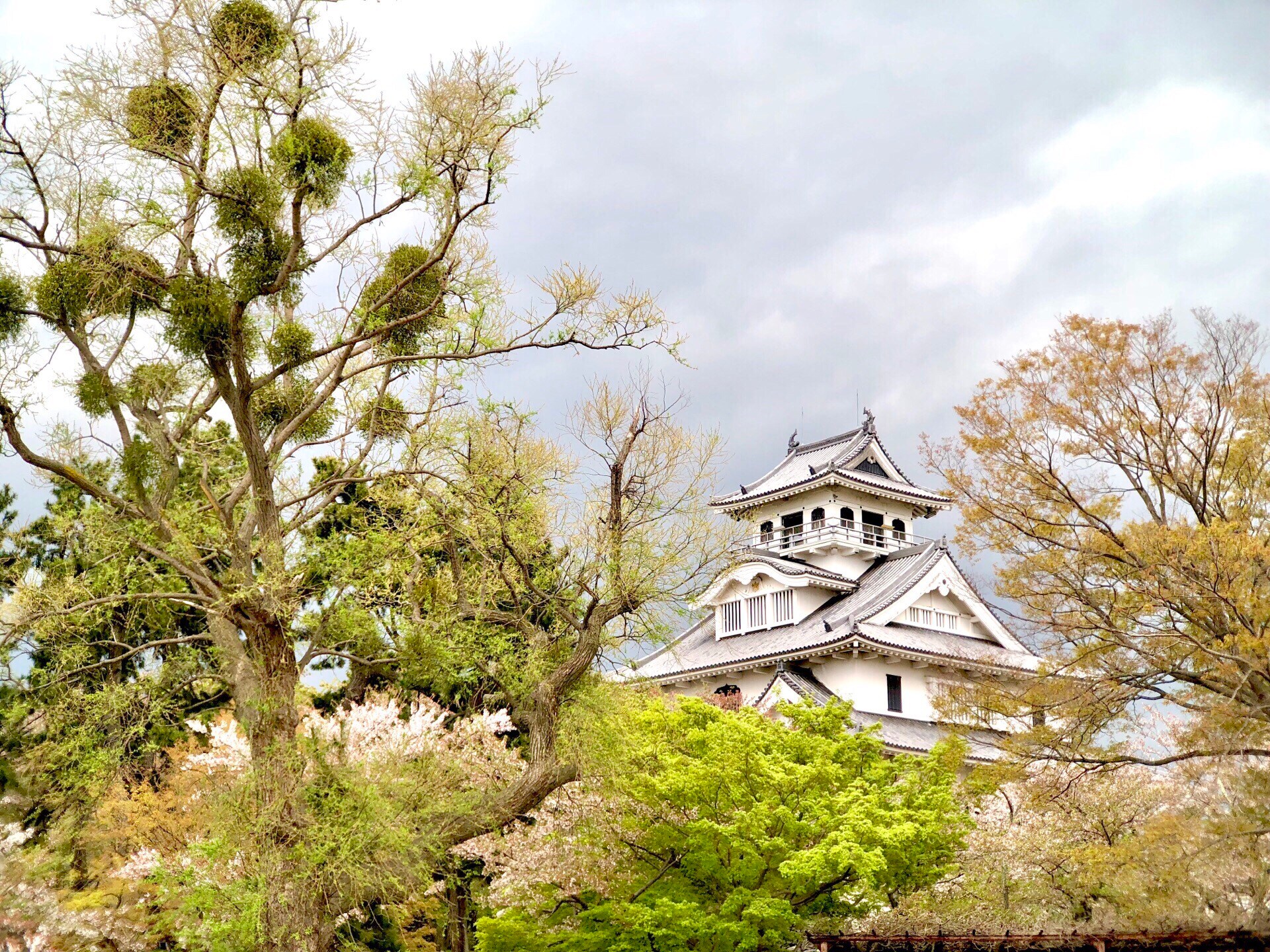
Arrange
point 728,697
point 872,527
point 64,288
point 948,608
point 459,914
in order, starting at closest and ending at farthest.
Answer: point 64,288 < point 459,914 < point 728,697 < point 948,608 < point 872,527

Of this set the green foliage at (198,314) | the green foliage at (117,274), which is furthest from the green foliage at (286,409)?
the green foliage at (117,274)

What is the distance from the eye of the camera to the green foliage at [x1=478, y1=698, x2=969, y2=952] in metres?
14.2

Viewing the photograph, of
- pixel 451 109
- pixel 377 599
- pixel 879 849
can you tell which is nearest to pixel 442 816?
pixel 377 599

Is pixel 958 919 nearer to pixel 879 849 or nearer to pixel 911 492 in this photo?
pixel 879 849

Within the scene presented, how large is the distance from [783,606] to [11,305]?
74.2ft

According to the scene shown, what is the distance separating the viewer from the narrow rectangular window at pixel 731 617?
3212cm

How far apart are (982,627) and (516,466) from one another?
809 inches

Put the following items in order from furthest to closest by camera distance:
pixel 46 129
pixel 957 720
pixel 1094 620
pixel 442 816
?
pixel 957 720
pixel 1094 620
pixel 442 816
pixel 46 129

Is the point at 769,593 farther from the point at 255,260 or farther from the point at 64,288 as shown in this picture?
the point at 64,288

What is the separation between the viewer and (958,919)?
13.7 metres

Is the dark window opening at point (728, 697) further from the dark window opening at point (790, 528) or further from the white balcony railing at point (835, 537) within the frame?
the dark window opening at point (790, 528)

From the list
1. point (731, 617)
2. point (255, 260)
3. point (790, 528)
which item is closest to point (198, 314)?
point (255, 260)

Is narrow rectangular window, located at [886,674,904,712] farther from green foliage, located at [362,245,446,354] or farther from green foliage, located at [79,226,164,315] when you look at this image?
green foliage, located at [79,226,164,315]

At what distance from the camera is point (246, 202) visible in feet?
36.6
